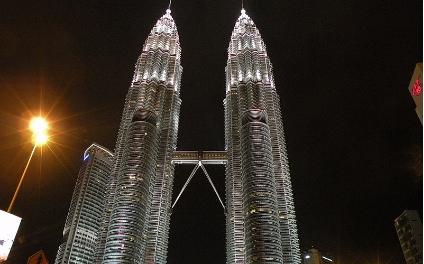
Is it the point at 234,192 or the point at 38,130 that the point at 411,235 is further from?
the point at 38,130

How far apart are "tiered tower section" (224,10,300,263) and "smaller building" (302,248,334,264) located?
1669 inches

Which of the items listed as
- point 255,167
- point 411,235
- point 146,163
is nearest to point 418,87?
point 255,167

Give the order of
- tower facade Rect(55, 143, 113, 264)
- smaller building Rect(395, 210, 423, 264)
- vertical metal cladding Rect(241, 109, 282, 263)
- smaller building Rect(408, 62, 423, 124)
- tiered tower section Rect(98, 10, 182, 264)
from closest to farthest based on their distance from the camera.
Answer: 1. smaller building Rect(408, 62, 423, 124)
2. vertical metal cladding Rect(241, 109, 282, 263)
3. tiered tower section Rect(98, 10, 182, 264)
4. smaller building Rect(395, 210, 423, 264)
5. tower facade Rect(55, 143, 113, 264)

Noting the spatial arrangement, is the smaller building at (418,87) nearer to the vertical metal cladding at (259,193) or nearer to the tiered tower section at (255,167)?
the vertical metal cladding at (259,193)

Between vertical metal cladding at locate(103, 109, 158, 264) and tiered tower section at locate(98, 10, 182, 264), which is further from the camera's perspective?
tiered tower section at locate(98, 10, 182, 264)

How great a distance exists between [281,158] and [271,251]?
2626cm

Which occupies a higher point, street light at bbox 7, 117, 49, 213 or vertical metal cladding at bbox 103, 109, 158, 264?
vertical metal cladding at bbox 103, 109, 158, 264

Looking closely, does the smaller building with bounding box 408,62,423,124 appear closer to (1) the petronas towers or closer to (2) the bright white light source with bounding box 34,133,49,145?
(2) the bright white light source with bounding box 34,133,49,145

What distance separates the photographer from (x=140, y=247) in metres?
80.8

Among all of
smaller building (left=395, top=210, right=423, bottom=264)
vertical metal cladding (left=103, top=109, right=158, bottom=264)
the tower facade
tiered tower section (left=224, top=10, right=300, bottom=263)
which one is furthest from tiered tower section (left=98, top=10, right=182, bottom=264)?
smaller building (left=395, top=210, right=423, bottom=264)

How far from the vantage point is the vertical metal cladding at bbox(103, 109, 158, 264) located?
7769cm

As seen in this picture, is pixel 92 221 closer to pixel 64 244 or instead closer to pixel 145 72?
pixel 64 244

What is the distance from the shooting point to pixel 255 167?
84500mm

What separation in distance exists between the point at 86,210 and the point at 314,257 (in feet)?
288
